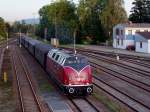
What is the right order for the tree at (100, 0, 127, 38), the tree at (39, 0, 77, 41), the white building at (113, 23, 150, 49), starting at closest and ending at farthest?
the white building at (113, 23, 150, 49), the tree at (100, 0, 127, 38), the tree at (39, 0, 77, 41)

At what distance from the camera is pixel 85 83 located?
24.8m

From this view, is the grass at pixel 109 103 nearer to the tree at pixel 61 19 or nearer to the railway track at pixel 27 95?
the railway track at pixel 27 95

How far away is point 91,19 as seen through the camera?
111 meters

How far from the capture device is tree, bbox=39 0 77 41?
11744 cm

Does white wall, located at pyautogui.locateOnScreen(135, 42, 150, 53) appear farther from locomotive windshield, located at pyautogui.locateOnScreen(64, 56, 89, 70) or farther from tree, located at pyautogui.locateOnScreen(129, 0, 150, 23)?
locomotive windshield, located at pyautogui.locateOnScreen(64, 56, 89, 70)

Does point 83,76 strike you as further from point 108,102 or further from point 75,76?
point 108,102

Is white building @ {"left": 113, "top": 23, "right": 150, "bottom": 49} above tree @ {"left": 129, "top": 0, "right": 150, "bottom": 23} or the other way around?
the other way around

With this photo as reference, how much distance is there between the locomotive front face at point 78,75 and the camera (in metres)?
24.7

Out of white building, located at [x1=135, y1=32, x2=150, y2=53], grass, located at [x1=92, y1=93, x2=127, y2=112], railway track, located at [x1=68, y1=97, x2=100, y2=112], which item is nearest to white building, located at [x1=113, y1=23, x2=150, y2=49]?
white building, located at [x1=135, y1=32, x2=150, y2=53]

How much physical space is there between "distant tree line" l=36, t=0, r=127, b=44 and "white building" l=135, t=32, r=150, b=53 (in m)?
29.4

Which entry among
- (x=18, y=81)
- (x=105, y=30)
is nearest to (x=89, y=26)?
(x=105, y=30)

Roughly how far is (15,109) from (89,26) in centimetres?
8922

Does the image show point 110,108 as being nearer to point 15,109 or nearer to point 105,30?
point 15,109

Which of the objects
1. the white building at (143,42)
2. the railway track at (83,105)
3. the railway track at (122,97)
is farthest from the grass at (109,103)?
the white building at (143,42)
